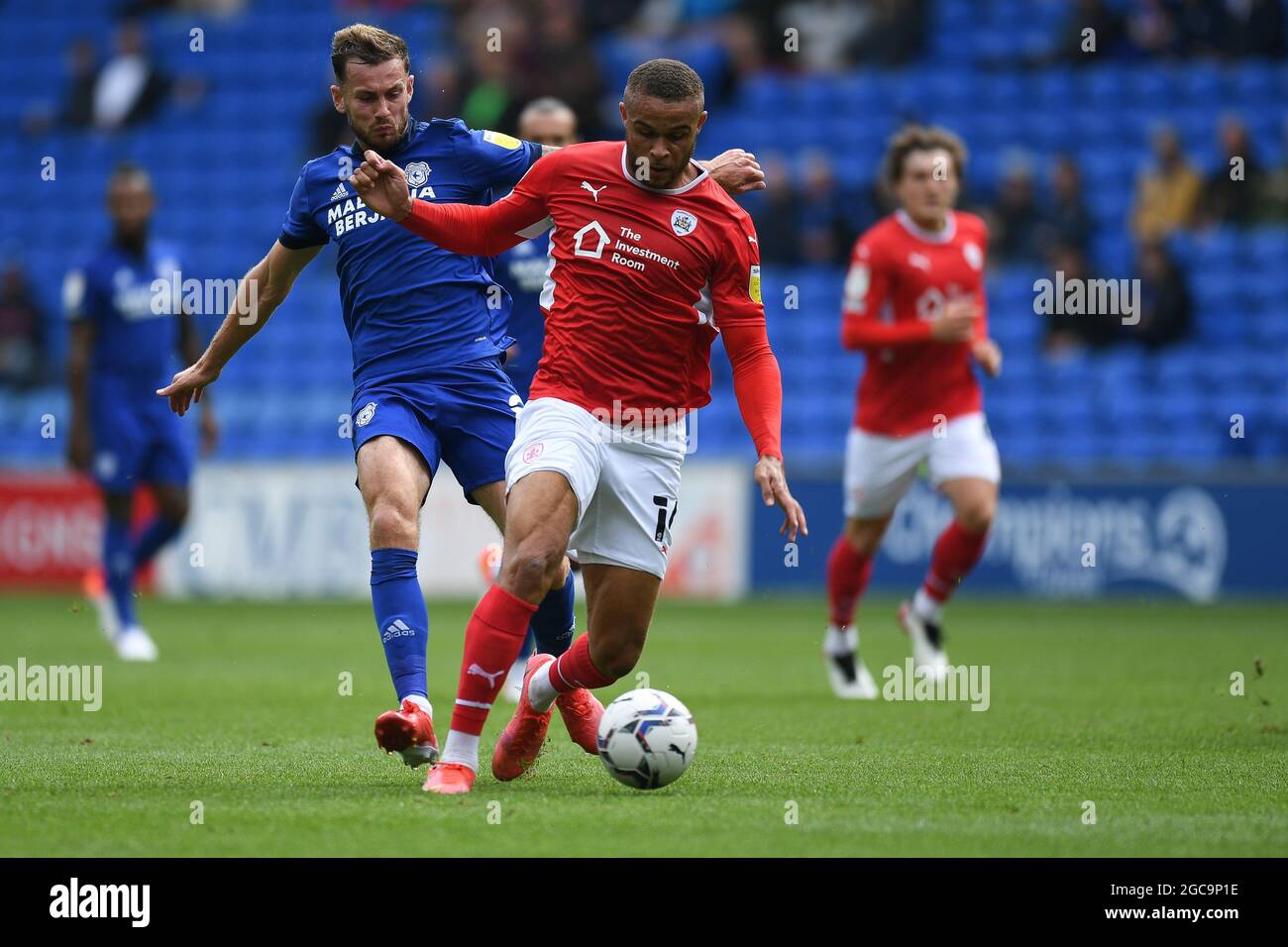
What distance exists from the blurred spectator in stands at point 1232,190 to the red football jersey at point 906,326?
826 centimetres

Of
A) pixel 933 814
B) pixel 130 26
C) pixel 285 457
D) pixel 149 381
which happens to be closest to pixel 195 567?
pixel 285 457

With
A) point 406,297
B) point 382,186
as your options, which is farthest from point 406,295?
point 382,186

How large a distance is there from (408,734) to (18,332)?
15.3 m

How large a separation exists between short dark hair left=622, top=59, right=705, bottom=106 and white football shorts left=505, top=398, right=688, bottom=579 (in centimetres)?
97

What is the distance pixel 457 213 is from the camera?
590cm

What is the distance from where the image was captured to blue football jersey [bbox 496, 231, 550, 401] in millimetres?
8805

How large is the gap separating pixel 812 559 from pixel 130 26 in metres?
11.1

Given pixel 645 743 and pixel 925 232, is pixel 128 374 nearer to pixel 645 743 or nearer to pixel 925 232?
pixel 925 232

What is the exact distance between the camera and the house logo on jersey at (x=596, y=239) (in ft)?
19.4

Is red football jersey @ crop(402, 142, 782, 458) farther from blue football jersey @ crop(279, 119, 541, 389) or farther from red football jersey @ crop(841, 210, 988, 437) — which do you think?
red football jersey @ crop(841, 210, 988, 437)

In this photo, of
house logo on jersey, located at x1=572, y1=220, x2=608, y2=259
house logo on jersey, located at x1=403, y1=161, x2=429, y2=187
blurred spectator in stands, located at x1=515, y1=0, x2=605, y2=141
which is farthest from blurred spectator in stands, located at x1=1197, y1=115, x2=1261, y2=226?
house logo on jersey, located at x1=572, y1=220, x2=608, y2=259

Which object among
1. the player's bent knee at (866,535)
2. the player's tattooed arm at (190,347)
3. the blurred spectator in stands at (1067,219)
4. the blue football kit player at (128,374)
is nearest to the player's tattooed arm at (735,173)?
the player's bent knee at (866,535)

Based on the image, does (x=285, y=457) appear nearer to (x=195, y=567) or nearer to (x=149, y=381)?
(x=195, y=567)

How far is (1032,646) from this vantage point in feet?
39.3
